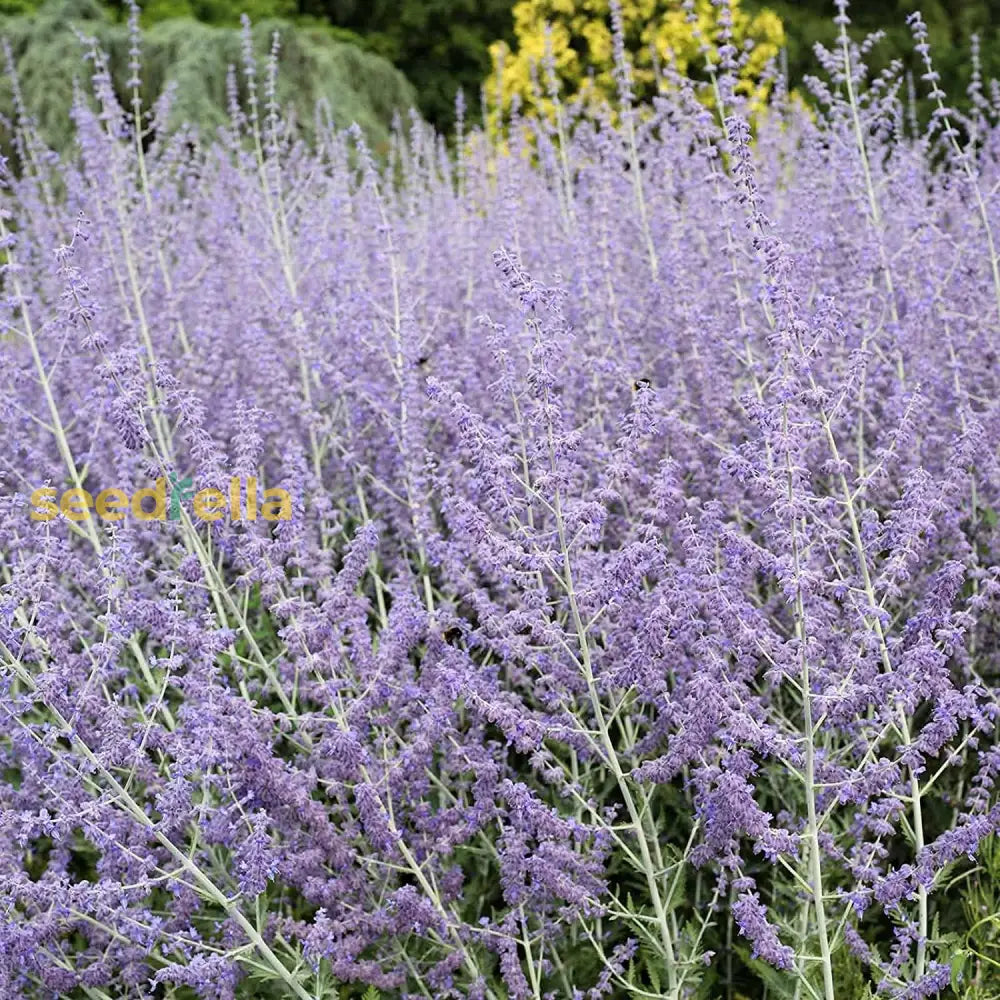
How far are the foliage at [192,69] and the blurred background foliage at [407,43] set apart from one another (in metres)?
0.02

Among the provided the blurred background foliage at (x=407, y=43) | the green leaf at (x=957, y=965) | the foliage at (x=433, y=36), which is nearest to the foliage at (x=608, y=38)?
the blurred background foliage at (x=407, y=43)

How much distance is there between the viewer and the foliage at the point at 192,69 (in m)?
10.6

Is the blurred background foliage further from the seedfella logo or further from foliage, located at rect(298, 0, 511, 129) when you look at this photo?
the seedfella logo

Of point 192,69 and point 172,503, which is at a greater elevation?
point 192,69

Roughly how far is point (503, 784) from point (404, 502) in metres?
1.20

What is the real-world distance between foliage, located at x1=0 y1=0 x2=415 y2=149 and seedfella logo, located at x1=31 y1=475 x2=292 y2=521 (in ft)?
22.3

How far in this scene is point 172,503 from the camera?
288 cm

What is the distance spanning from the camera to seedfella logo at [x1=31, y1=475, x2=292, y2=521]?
287 cm

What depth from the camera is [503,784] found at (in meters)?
2.59

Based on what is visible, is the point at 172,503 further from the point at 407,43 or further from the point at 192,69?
the point at 407,43

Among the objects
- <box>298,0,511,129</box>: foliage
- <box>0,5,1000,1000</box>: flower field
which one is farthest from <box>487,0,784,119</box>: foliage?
<box>298,0,511,129</box>: foliage

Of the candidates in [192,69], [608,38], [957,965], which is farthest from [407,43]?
[957,965]

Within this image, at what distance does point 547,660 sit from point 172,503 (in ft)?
2.81

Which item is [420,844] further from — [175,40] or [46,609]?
[175,40]
